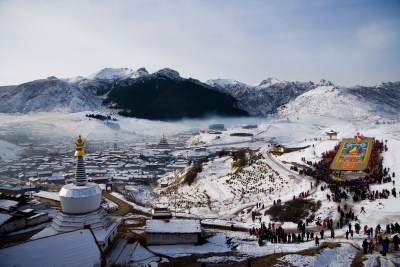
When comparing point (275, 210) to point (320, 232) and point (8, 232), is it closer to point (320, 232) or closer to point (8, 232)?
point (320, 232)

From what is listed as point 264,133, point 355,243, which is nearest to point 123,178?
point 355,243

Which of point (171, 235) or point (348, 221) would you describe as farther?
point (348, 221)

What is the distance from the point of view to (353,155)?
40.7 meters

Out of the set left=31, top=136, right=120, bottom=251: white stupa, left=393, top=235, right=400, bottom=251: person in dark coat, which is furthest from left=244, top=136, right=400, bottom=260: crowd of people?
left=31, top=136, right=120, bottom=251: white stupa

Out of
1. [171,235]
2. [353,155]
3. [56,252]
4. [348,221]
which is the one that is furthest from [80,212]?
[353,155]

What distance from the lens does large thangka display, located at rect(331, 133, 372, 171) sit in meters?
38.1

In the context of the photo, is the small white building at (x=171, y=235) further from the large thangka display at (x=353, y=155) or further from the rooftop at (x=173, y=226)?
the large thangka display at (x=353, y=155)

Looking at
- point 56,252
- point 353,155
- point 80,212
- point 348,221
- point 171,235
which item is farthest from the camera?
point 353,155

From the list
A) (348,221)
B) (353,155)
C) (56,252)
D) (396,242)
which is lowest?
(348,221)

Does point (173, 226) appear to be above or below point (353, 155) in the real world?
below

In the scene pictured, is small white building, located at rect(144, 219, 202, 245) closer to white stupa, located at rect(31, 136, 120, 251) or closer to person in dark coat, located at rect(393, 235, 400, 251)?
white stupa, located at rect(31, 136, 120, 251)

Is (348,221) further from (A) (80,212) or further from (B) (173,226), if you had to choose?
(A) (80,212)

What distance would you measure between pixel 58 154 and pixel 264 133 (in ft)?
200

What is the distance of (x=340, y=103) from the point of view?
18938 cm
